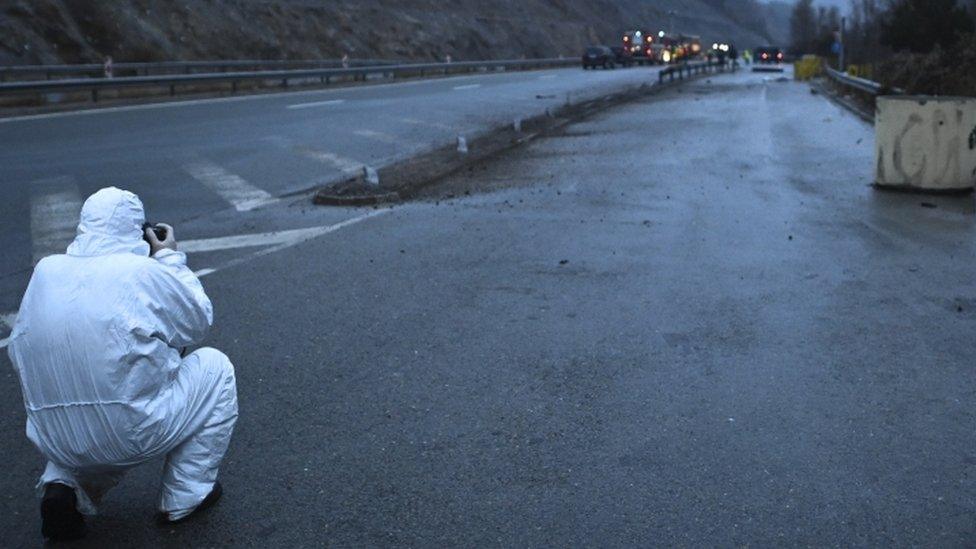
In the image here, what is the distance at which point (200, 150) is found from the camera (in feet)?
57.2

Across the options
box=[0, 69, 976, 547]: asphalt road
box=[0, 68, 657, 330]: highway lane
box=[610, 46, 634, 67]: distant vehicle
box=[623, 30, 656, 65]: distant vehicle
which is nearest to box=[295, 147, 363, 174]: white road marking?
box=[0, 68, 657, 330]: highway lane

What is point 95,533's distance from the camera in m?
4.20

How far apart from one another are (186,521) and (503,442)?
1519 millimetres

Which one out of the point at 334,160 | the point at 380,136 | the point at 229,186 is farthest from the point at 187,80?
the point at 229,186

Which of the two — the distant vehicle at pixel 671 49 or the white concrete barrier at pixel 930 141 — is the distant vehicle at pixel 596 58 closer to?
the distant vehicle at pixel 671 49

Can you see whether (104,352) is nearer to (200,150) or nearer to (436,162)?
(436,162)

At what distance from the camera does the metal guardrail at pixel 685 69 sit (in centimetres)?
4829

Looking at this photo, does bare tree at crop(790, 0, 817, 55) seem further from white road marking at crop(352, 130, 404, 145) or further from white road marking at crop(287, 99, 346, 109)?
white road marking at crop(352, 130, 404, 145)

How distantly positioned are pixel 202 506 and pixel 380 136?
16.7 m

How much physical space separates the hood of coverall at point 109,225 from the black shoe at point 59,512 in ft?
2.94

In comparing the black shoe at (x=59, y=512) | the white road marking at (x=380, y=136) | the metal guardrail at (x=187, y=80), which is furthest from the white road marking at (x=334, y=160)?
the black shoe at (x=59, y=512)

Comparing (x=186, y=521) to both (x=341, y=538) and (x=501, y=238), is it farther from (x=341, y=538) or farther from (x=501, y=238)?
(x=501, y=238)

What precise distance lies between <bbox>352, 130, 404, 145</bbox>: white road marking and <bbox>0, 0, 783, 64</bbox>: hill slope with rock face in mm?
17056

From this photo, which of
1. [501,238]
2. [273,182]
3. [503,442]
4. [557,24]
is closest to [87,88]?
[273,182]
